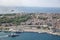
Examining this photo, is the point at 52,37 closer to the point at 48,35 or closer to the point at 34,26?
the point at 48,35

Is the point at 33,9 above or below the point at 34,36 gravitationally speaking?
above

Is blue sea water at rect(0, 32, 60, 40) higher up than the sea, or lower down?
lower down

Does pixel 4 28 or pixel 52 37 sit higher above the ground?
pixel 4 28

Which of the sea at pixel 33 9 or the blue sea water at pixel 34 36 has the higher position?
the sea at pixel 33 9

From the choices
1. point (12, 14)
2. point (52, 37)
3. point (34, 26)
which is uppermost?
point (12, 14)

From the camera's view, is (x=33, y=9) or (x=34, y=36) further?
(x=34, y=36)

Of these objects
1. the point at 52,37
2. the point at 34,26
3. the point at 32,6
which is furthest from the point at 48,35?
the point at 32,6

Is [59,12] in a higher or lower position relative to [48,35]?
higher

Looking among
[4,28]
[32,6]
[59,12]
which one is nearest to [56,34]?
[59,12]

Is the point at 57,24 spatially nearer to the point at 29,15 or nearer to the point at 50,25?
the point at 50,25
